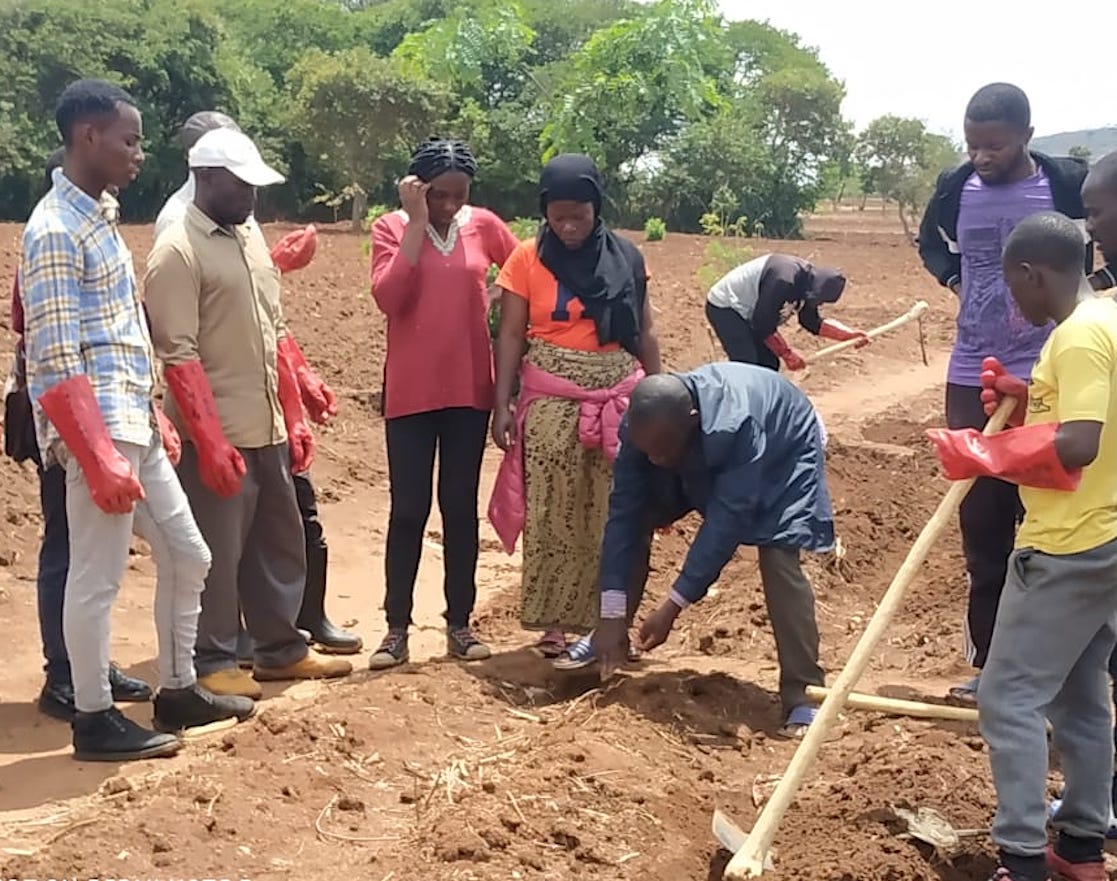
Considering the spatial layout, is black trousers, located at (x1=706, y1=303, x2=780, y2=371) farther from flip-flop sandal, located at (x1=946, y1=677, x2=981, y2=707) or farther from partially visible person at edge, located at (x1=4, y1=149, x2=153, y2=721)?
partially visible person at edge, located at (x1=4, y1=149, x2=153, y2=721)

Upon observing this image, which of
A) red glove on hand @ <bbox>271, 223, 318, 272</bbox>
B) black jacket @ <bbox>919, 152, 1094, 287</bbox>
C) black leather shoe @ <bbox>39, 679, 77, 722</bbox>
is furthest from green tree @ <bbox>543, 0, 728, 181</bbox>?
black leather shoe @ <bbox>39, 679, 77, 722</bbox>

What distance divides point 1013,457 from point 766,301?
9.81 ft

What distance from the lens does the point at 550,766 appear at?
386cm

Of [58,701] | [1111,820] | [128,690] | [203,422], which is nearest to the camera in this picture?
[1111,820]

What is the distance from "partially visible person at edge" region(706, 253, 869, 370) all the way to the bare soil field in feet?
3.66

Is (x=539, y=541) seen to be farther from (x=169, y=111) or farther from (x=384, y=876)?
(x=169, y=111)

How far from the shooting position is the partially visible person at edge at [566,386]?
4.80 meters

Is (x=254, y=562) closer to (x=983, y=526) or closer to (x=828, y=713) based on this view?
(x=828, y=713)

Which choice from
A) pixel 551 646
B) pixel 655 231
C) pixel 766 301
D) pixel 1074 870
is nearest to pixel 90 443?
pixel 551 646

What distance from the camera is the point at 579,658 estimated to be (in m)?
4.91

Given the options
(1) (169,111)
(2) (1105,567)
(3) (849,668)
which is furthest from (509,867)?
(1) (169,111)

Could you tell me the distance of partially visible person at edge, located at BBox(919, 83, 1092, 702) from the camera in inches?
173

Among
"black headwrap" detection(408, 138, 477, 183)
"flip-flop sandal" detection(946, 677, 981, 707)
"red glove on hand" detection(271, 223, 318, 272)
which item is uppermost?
"black headwrap" detection(408, 138, 477, 183)

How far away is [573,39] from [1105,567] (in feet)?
115
